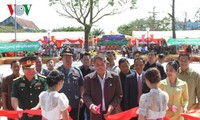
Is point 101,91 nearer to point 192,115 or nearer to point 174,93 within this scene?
point 174,93

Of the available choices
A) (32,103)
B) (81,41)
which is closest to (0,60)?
(81,41)

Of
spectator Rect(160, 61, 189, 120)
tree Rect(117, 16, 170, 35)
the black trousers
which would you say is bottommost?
the black trousers

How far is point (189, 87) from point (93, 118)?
1.47m

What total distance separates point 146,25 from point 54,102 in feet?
282

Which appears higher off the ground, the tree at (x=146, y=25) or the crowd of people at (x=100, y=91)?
the tree at (x=146, y=25)

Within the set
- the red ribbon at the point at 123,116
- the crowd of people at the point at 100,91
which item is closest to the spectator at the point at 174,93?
the crowd of people at the point at 100,91

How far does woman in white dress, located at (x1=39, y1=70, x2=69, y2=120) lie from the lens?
3.57m

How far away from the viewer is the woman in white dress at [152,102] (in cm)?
352

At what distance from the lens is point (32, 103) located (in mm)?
4586

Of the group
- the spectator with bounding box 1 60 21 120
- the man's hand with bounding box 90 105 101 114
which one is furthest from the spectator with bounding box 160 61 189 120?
the spectator with bounding box 1 60 21 120

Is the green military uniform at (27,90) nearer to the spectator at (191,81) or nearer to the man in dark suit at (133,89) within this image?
the man in dark suit at (133,89)

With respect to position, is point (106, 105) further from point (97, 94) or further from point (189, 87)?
point (189, 87)

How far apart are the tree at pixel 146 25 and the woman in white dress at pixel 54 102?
7750 cm

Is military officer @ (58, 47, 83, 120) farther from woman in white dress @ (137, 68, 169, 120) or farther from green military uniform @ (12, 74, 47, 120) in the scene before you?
woman in white dress @ (137, 68, 169, 120)
